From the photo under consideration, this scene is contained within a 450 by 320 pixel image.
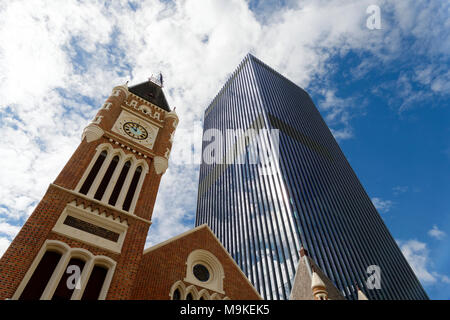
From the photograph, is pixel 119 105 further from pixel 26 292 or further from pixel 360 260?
pixel 360 260

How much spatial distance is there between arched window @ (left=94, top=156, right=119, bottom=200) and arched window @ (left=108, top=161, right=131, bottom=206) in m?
0.54

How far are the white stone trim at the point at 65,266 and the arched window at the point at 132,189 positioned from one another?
377 centimetres

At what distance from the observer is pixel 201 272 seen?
15.7m

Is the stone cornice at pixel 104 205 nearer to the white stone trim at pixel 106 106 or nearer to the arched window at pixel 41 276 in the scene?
the arched window at pixel 41 276

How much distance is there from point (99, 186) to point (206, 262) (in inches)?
316

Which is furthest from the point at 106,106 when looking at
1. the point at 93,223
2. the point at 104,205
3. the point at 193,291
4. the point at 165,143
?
the point at 193,291

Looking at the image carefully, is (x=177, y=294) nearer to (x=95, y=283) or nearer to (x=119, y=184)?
(x=95, y=283)

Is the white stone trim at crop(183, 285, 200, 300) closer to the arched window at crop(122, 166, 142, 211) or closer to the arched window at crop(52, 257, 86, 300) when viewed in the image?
the arched window at crop(52, 257, 86, 300)

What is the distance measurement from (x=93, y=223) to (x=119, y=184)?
3611mm

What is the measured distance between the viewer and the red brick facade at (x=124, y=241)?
35.0 feet

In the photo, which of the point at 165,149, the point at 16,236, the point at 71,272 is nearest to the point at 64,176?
the point at 16,236

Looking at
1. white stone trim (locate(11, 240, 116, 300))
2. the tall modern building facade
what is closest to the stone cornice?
white stone trim (locate(11, 240, 116, 300))

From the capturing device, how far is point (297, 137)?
77.4 metres

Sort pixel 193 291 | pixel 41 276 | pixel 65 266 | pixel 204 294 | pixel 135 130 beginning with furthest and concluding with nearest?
pixel 135 130 < pixel 204 294 < pixel 193 291 < pixel 65 266 < pixel 41 276
